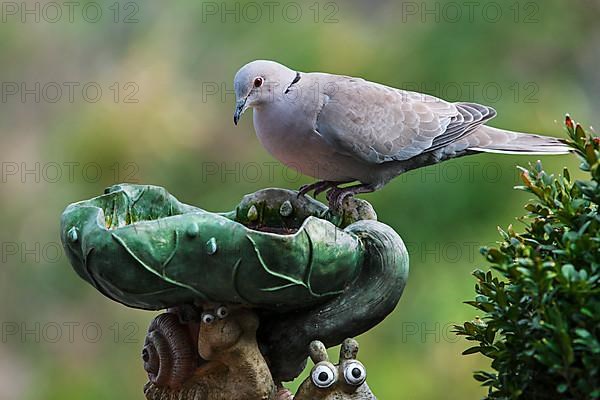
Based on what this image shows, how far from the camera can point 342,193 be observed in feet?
5.52

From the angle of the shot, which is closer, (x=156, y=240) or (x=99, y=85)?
(x=156, y=240)

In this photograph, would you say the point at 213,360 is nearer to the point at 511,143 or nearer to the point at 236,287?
the point at 236,287

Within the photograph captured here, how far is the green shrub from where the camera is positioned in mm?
1105

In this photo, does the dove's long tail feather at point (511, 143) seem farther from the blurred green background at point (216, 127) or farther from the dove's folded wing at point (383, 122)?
the blurred green background at point (216, 127)

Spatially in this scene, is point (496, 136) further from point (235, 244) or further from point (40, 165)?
point (40, 165)

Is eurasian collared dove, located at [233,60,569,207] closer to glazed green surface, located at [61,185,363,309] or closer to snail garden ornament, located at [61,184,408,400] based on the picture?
snail garden ornament, located at [61,184,408,400]

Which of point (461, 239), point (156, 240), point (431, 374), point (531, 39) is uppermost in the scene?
point (531, 39)

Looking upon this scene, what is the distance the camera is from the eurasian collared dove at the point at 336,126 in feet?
5.76

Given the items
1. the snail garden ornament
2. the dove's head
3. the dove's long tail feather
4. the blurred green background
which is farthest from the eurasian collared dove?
the blurred green background

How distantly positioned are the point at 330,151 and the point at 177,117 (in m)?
1.08

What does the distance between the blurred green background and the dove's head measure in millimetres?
863

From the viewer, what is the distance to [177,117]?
275cm

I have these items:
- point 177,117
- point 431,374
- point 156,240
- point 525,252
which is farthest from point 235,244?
point 177,117

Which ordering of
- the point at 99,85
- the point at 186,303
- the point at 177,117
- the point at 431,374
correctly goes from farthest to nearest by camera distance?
the point at 99,85
the point at 177,117
the point at 431,374
the point at 186,303
